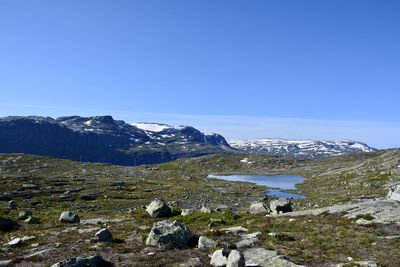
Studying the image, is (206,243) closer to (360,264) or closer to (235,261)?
(235,261)

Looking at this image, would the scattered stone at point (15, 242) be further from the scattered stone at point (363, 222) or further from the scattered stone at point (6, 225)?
the scattered stone at point (363, 222)

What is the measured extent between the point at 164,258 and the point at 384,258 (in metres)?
14.3

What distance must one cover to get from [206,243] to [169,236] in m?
2.83

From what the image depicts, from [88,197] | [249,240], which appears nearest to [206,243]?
[249,240]

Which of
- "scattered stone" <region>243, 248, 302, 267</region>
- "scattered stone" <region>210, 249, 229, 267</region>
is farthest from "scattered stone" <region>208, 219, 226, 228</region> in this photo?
"scattered stone" <region>210, 249, 229, 267</region>

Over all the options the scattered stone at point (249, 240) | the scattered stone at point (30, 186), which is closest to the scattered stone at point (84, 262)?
the scattered stone at point (249, 240)

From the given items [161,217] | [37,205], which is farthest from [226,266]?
[37,205]

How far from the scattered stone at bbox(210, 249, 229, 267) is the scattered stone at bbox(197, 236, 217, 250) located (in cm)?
360

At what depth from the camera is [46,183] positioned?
118 meters

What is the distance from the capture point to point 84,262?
76.1 feet

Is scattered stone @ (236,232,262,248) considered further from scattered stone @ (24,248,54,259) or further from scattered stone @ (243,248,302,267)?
scattered stone @ (24,248,54,259)

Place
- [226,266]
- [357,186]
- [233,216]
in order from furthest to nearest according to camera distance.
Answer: [357,186], [233,216], [226,266]

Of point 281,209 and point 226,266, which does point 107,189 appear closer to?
point 281,209

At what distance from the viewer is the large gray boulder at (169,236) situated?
28.7 meters
